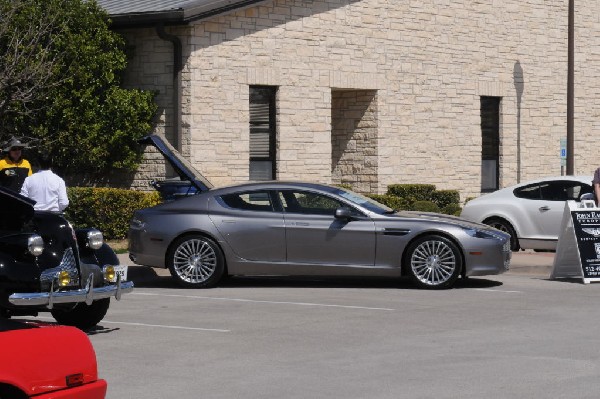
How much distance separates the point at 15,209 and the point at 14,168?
4.84 m

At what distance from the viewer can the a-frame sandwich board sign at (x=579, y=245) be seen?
56.1 ft

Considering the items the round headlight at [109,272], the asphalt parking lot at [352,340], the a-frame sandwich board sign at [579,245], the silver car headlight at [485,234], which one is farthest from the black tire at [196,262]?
the a-frame sandwich board sign at [579,245]

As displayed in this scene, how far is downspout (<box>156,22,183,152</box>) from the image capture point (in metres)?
23.4

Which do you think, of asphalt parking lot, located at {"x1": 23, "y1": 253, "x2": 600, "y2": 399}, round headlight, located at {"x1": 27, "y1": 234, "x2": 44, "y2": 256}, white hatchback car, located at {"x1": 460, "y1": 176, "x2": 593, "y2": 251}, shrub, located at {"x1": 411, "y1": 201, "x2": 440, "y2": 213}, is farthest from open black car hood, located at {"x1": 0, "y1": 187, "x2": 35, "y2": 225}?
shrub, located at {"x1": 411, "y1": 201, "x2": 440, "y2": 213}

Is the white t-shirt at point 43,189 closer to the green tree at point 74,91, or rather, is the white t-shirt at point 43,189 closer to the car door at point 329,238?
the car door at point 329,238

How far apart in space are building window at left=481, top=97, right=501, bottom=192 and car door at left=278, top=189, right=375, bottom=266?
13315 millimetres

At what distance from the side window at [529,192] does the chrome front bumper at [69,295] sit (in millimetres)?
10676

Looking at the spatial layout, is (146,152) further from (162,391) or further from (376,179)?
(162,391)

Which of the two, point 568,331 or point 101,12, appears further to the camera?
point 101,12

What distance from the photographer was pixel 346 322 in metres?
13.0

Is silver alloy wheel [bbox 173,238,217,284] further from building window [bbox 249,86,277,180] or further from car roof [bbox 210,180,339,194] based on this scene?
building window [bbox 249,86,277,180]

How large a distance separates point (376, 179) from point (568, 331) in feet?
47.1

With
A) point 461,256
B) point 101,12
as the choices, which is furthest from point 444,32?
point 461,256

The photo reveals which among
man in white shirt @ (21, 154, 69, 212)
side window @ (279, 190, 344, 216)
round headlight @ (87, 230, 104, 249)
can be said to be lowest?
round headlight @ (87, 230, 104, 249)
